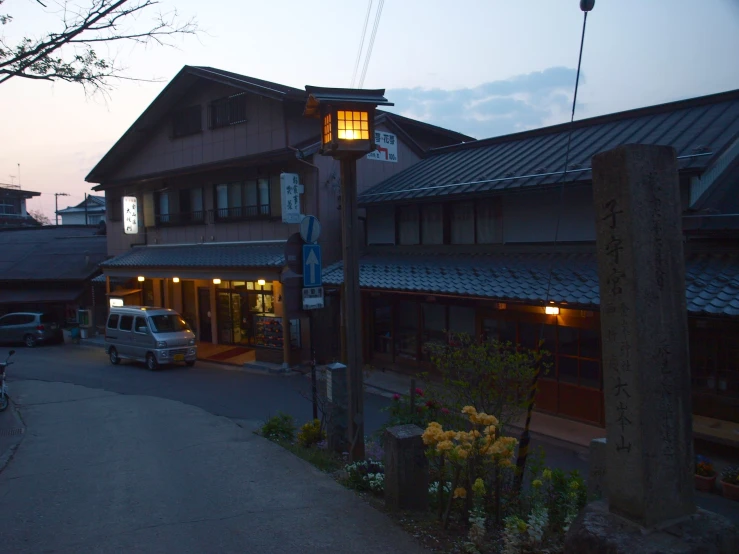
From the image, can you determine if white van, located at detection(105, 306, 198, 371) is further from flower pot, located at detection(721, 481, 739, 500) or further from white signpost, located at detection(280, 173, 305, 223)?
flower pot, located at detection(721, 481, 739, 500)

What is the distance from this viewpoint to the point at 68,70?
827 cm

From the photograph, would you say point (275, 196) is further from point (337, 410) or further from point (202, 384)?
point (337, 410)

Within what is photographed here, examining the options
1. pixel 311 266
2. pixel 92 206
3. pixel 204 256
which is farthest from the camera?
pixel 92 206

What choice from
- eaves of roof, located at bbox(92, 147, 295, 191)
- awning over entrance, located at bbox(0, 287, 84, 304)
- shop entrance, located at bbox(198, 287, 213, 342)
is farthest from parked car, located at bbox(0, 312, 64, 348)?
shop entrance, located at bbox(198, 287, 213, 342)

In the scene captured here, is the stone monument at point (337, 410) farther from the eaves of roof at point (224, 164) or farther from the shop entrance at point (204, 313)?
the shop entrance at point (204, 313)

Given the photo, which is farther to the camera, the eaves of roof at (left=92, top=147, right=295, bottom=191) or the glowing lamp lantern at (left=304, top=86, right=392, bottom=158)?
the eaves of roof at (left=92, top=147, right=295, bottom=191)

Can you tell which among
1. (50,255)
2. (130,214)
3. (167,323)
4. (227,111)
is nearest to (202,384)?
(167,323)

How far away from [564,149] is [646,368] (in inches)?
501

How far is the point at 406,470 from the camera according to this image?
5.99m

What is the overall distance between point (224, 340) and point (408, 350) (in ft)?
32.9

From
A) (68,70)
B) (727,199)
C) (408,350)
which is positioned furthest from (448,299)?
(68,70)

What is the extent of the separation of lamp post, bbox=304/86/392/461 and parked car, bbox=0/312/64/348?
2459cm

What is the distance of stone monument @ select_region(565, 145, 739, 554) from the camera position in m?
4.02

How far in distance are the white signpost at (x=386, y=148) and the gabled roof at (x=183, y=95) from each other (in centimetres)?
90
